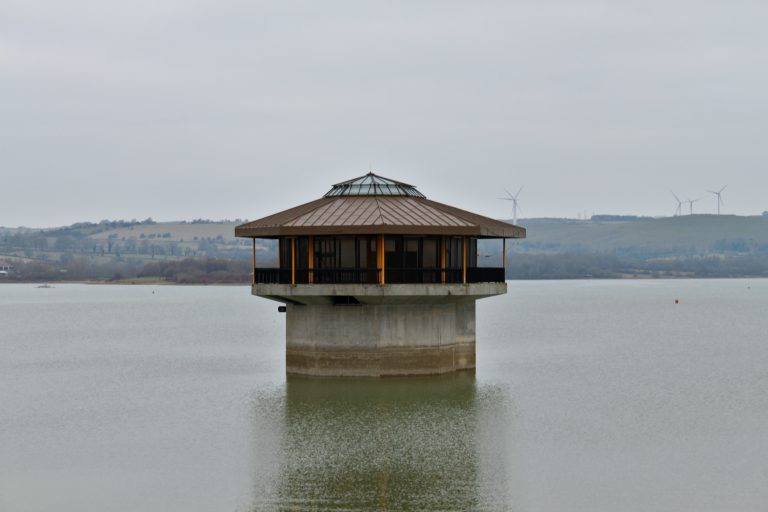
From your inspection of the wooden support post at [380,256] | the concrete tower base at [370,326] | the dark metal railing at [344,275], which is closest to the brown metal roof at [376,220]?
the wooden support post at [380,256]

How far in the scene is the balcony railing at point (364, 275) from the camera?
155 feet

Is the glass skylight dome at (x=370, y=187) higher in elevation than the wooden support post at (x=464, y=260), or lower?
higher

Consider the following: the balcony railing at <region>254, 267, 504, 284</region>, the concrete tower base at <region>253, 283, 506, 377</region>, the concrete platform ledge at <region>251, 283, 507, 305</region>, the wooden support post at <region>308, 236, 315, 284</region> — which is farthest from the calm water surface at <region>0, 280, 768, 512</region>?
the wooden support post at <region>308, 236, 315, 284</region>

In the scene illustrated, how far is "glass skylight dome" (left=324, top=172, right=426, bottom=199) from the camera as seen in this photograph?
51.8m

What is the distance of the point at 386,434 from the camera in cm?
3666

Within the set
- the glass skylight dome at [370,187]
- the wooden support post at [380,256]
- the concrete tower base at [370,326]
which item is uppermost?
A: the glass skylight dome at [370,187]

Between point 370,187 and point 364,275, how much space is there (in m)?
5.84

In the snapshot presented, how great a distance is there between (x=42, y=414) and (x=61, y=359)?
2367 cm

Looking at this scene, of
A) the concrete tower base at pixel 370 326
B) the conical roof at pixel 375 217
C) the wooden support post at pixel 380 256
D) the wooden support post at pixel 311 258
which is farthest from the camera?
the wooden support post at pixel 311 258

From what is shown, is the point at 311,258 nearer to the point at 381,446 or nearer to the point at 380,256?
the point at 380,256

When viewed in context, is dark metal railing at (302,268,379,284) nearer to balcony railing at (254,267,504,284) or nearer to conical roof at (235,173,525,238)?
balcony railing at (254,267,504,284)

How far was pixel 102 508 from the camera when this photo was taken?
90.4 ft

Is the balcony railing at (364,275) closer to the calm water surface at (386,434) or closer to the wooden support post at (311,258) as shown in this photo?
the wooden support post at (311,258)

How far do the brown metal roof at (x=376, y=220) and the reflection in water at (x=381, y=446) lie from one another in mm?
6256
